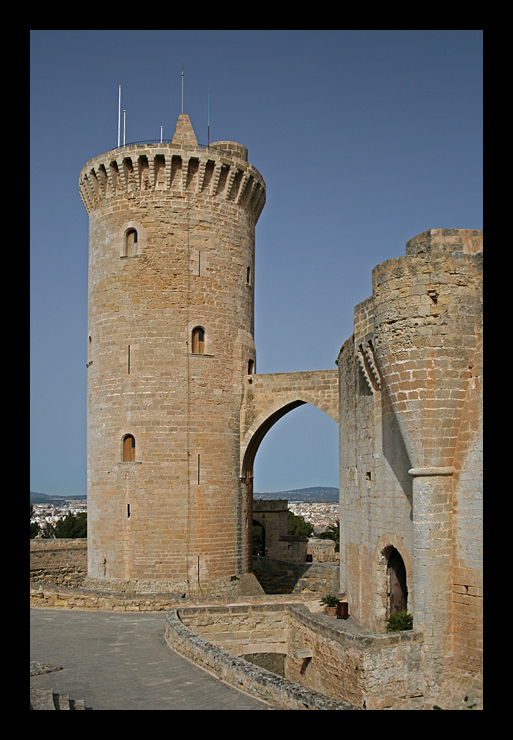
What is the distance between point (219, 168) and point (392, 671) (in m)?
14.7

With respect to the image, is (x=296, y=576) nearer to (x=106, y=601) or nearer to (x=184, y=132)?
(x=106, y=601)

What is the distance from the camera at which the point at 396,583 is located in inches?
497

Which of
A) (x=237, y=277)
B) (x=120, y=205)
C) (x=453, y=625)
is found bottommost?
(x=453, y=625)

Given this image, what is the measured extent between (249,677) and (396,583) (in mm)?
4546

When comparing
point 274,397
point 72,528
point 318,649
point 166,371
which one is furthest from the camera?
point 72,528

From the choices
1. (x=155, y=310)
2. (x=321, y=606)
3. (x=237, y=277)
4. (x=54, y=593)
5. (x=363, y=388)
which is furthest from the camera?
(x=237, y=277)

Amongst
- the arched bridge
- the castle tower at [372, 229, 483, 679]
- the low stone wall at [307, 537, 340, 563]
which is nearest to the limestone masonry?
the arched bridge

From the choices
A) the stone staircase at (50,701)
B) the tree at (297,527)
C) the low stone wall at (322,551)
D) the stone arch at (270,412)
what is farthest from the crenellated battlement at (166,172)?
the tree at (297,527)

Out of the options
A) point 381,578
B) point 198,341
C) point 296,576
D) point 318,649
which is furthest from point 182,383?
point 318,649

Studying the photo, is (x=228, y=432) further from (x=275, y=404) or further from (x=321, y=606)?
(x=321, y=606)

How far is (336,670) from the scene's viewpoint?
11492 mm

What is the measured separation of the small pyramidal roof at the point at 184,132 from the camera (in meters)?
21.2

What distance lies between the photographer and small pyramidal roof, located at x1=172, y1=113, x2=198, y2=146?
69.4ft
